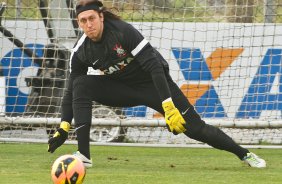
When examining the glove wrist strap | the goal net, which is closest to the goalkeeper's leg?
the glove wrist strap

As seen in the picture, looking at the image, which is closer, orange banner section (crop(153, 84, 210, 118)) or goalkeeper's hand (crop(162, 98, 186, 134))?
goalkeeper's hand (crop(162, 98, 186, 134))

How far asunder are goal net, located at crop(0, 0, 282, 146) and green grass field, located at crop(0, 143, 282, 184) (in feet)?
1.65

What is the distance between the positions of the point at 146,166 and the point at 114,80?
3.35 feet

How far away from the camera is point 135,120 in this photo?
10.5 m

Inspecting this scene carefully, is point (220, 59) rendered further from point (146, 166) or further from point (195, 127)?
point (195, 127)

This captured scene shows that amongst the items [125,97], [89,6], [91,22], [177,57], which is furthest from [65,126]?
[177,57]

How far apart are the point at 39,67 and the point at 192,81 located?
1.95 metres

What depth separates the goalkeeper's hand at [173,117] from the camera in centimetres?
743

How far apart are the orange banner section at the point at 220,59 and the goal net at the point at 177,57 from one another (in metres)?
0.01

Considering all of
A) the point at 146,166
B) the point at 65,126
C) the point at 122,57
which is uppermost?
the point at 122,57

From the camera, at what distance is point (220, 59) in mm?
11273

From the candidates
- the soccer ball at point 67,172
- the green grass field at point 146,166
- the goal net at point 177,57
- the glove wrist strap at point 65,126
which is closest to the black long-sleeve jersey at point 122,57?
the glove wrist strap at point 65,126

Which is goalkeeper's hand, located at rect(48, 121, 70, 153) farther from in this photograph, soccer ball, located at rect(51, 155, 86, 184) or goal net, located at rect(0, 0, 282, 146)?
goal net, located at rect(0, 0, 282, 146)

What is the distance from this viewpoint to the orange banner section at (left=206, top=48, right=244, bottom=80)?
11180 mm
